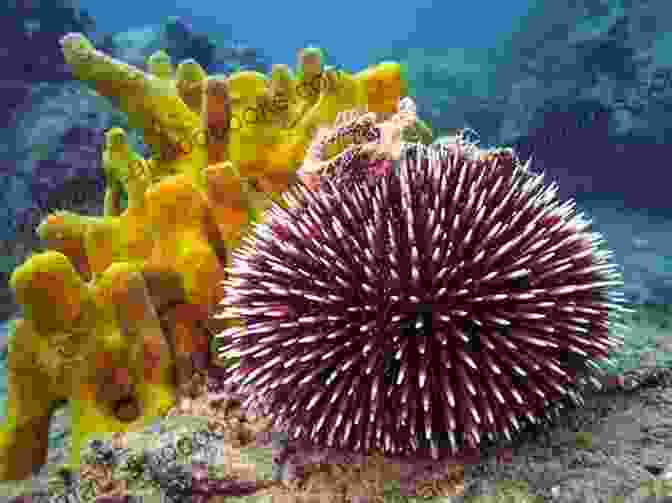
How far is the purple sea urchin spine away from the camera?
283 centimetres

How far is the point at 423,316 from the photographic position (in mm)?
2846

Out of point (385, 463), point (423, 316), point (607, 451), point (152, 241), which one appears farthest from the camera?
point (152, 241)

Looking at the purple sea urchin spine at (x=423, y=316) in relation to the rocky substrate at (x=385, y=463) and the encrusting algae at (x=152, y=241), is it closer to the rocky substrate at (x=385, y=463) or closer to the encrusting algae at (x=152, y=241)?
the rocky substrate at (x=385, y=463)

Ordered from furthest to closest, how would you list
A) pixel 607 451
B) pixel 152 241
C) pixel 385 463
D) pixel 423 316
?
1. pixel 152 241
2. pixel 385 463
3. pixel 607 451
4. pixel 423 316

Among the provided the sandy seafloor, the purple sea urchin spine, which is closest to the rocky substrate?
the sandy seafloor

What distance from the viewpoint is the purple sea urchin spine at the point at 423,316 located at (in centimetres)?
283

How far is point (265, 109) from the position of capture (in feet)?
16.6

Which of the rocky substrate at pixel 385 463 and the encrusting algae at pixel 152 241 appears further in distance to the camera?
the encrusting algae at pixel 152 241

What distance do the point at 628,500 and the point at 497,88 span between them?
25.8 meters

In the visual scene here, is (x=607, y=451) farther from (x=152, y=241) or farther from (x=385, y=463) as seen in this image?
(x=152, y=241)

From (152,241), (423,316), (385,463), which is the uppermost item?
(152,241)

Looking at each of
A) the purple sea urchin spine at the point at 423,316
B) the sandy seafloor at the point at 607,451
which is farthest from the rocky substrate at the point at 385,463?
the purple sea urchin spine at the point at 423,316

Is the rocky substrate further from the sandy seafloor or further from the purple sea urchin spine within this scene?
the purple sea urchin spine

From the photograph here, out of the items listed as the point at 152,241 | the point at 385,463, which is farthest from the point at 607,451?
the point at 152,241
